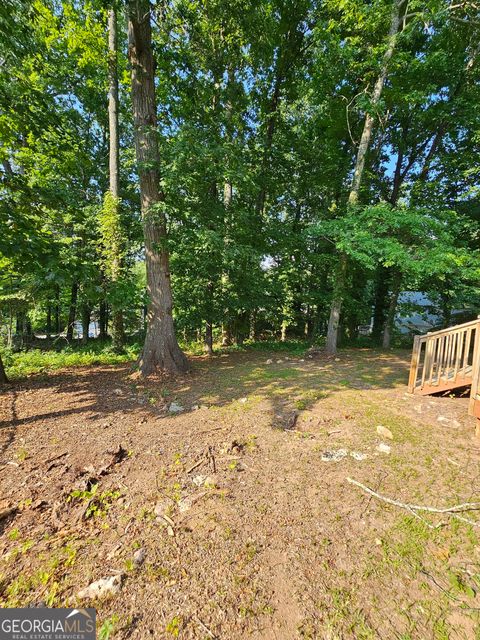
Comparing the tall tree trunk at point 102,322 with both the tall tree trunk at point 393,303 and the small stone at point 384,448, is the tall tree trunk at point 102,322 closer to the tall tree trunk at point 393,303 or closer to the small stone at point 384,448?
the tall tree trunk at point 393,303

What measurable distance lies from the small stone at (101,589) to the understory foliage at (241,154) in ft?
11.8

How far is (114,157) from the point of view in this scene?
24.5ft

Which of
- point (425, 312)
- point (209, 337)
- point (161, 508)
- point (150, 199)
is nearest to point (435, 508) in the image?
point (161, 508)

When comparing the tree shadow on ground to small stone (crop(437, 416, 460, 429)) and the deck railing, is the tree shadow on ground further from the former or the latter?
small stone (crop(437, 416, 460, 429))

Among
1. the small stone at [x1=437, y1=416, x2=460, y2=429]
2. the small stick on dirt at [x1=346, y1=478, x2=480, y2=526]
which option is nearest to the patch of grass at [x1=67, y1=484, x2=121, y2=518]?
the small stick on dirt at [x1=346, y1=478, x2=480, y2=526]

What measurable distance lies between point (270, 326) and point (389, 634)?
12719 millimetres

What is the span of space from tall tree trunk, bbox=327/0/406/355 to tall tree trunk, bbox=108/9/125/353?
5.76 metres

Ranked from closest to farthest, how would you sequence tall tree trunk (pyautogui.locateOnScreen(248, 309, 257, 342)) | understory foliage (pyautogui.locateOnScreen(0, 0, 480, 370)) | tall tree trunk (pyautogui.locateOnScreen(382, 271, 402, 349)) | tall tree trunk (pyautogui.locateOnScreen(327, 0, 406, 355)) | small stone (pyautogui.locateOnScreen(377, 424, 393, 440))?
1. small stone (pyautogui.locateOnScreen(377, 424, 393, 440))
2. understory foliage (pyautogui.locateOnScreen(0, 0, 480, 370))
3. tall tree trunk (pyautogui.locateOnScreen(327, 0, 406, 355))
4. tall tree trunk (pyautogui.locateOnScreen(382, 271, 402, 349))
5. tall tree trunk (pyautogui.locateOnScreen(248, 309, 257, 342))

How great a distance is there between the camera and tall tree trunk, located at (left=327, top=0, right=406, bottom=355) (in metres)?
6.20

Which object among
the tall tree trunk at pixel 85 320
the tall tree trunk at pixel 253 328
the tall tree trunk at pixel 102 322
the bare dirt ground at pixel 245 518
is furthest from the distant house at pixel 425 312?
the tall tree trunk at pixel 102 322

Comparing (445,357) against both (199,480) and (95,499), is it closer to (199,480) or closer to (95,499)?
(199,480)

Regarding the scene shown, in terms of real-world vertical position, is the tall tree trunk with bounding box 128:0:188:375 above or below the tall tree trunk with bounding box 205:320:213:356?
above

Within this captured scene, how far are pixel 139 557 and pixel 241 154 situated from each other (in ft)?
21.1

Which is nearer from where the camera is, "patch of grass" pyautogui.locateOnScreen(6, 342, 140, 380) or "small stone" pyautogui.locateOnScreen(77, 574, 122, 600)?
"small stone" pyautogui.locateOnScreen(77, 574, 122, 600)
